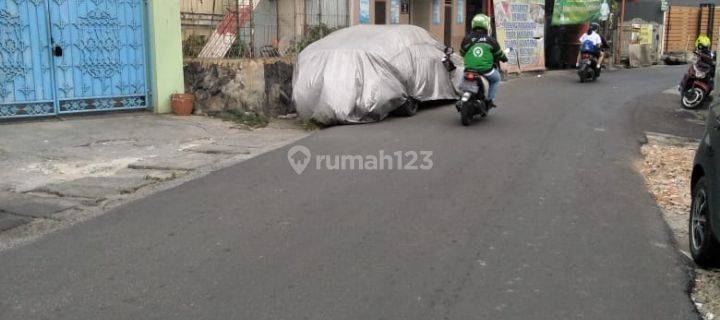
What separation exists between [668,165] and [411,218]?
4.43 m

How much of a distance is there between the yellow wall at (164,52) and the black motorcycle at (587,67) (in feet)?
38.6

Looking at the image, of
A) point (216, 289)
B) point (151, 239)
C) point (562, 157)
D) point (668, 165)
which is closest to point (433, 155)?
point (562, 157)

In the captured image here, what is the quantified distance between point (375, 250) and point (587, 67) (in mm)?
15597

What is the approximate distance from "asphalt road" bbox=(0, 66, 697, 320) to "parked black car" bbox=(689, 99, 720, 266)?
0.23 metres

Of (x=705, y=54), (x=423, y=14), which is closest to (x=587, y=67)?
(x=705, y=54)

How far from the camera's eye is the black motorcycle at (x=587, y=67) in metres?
19.2

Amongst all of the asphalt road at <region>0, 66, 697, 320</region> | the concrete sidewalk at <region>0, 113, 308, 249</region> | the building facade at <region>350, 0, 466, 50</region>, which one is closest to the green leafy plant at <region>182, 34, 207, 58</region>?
Result: the concrete sidewalk at <region>0, 113, 308, 249</region>

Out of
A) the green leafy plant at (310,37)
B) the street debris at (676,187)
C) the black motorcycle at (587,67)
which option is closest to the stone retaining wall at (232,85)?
the green leafy plant at (310,37)

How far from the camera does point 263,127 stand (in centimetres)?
1161

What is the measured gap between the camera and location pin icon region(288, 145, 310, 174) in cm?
834

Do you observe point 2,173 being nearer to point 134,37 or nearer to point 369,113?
point 134,37

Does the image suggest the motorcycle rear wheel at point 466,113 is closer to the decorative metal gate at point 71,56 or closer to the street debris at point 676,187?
the street debris at point 676,187

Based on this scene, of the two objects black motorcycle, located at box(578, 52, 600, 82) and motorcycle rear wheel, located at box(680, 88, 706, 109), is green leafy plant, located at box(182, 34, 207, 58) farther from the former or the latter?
black motorcycle, located at box(578, 52, 600, 82)

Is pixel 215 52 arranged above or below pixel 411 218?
above
